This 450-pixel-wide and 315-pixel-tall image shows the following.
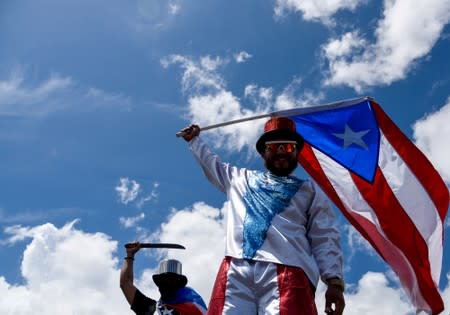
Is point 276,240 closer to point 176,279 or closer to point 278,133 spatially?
point 278,133

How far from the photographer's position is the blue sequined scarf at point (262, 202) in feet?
12.5

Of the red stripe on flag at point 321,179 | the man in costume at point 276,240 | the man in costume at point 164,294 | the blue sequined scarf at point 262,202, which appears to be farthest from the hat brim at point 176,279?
the blue sequined scarf at point 262,202

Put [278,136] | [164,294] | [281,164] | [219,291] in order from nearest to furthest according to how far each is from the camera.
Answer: [219,291], [281,164], [278,136], [164,294]

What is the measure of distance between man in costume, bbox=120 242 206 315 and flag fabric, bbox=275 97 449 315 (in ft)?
6.39

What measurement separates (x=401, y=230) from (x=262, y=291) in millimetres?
2143

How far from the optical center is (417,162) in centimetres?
588

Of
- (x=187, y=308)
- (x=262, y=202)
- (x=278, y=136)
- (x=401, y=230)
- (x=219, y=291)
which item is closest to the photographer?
(x=219, y=291)

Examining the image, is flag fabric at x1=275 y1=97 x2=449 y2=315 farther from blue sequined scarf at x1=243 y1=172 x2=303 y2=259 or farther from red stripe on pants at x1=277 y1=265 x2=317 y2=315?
red stripe on pants at x1=277 y1=265 x2=317 y2=315

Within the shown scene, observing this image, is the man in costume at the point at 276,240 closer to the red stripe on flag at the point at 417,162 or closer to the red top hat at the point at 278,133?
the red top hat at the point at 278,133

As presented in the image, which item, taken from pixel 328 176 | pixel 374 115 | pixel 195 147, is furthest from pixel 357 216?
pixel 195 147

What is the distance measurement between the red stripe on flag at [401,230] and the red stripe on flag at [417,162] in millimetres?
408

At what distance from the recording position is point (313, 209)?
4082 millimetres

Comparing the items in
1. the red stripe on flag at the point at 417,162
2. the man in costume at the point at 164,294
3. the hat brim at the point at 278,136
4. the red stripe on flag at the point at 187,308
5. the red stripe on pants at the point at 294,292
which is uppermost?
Result: the red stripe on flag at the point at 417,162

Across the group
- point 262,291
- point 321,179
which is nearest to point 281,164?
point 262,291
